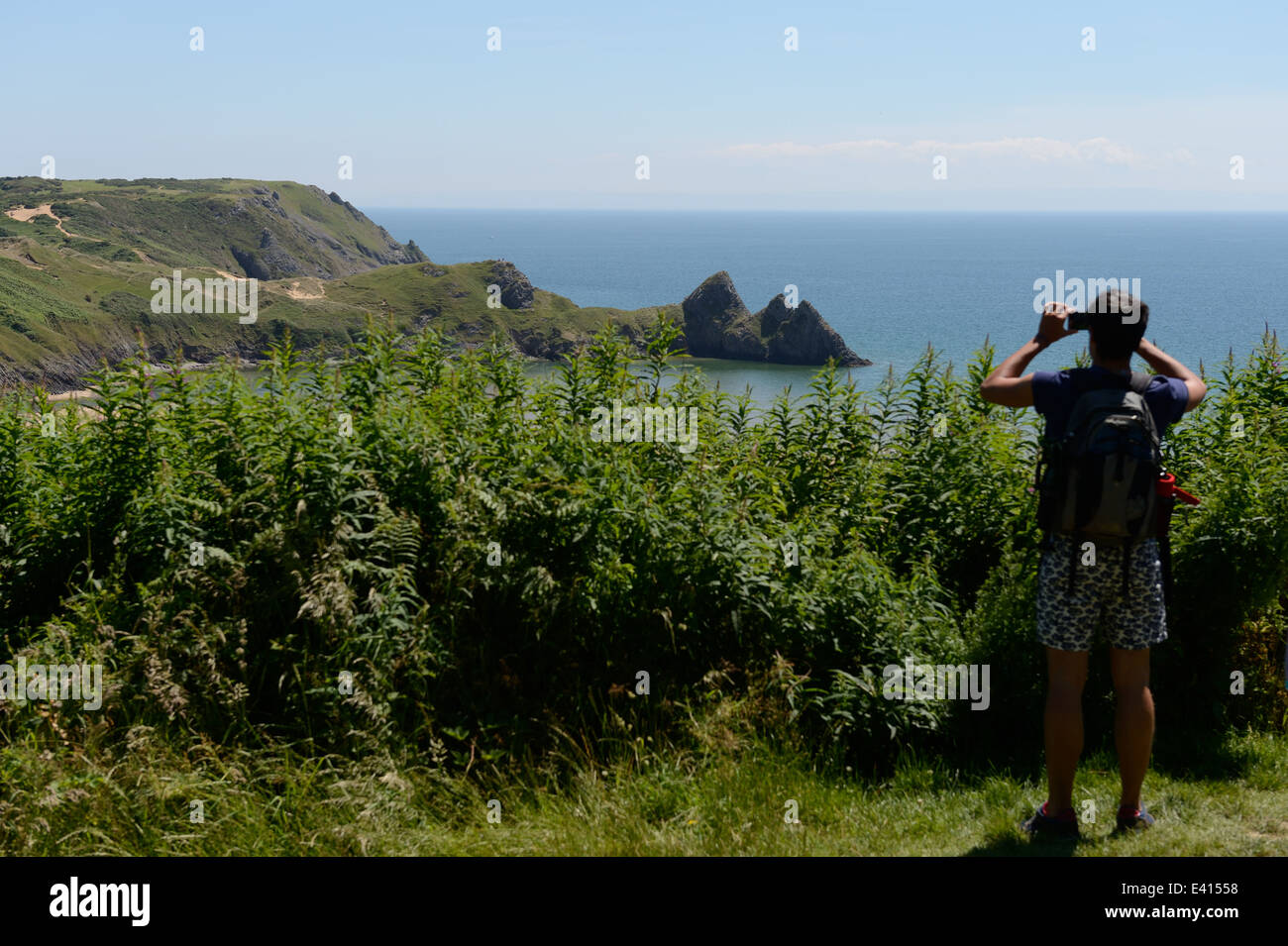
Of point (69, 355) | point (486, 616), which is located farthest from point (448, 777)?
point (69, 355)

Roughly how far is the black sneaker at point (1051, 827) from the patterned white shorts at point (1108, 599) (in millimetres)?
879

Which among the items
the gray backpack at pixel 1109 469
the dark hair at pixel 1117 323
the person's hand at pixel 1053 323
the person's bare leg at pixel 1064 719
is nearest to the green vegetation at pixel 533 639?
the person's bare leg at pixel 1064 719

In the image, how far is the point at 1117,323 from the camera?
177 inches

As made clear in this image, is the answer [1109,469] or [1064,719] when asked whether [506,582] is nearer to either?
[1064,719]

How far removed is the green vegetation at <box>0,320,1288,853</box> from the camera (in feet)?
16.3

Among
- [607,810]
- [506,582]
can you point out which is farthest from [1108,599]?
[506,582]

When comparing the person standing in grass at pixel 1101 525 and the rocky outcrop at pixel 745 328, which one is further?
the rocky outcrop at pixel 745 328

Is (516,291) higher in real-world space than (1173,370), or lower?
higher

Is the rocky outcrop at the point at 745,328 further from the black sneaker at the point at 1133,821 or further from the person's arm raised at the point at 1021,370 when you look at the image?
the black sneaker at the point at 1133,821

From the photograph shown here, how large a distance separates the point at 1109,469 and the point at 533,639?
3.42m

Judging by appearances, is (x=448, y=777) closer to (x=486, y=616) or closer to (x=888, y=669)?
(x=486, y=616)

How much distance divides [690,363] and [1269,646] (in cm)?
512

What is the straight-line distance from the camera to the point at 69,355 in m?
145

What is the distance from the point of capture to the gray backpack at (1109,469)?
173 inches
